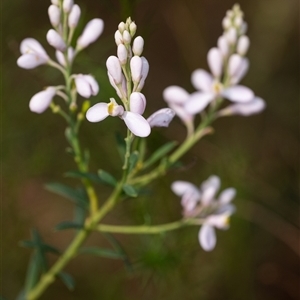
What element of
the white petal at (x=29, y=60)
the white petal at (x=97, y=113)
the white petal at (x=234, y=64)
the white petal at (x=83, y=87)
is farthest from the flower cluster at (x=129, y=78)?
the white petal at (x=234, y=64)

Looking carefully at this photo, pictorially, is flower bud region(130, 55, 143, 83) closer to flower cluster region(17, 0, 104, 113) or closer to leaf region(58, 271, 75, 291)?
flower cluster region(17, 0, 104, 113)

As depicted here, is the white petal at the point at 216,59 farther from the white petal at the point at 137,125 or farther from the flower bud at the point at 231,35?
the white petal at the point at 137,125

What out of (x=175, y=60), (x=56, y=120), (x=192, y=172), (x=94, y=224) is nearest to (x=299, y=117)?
(x=192, y=172)

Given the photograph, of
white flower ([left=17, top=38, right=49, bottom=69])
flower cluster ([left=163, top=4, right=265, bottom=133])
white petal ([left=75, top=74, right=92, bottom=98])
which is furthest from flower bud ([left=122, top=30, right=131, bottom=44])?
flower cluster ([left=163, top=4, right=265, bottom=133])

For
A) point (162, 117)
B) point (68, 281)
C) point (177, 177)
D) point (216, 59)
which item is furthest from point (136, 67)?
point (177, 177)

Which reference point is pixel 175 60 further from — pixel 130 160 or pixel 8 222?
pixel 130 160
